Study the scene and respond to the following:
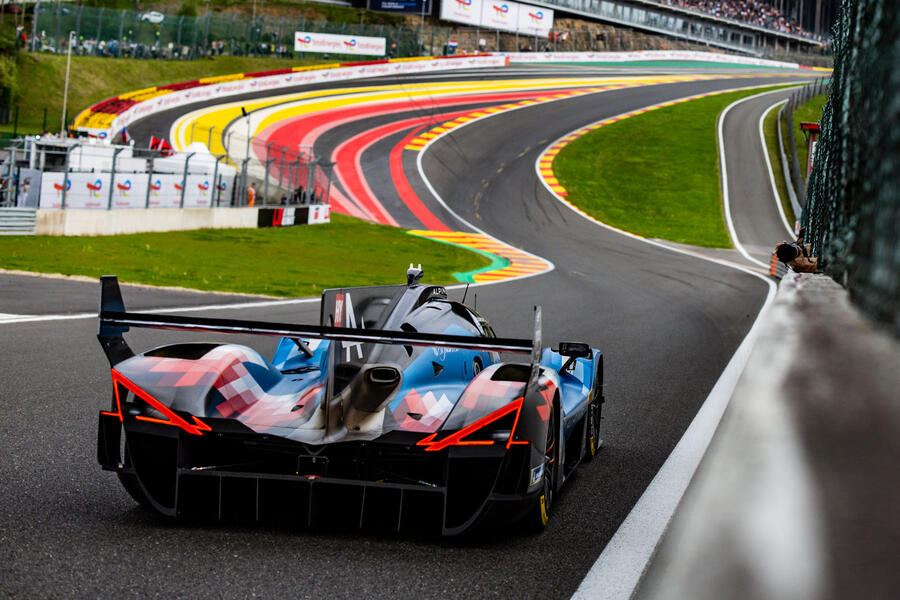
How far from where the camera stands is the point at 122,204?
2386cm

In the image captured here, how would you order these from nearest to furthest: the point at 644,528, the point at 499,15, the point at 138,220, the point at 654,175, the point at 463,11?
1. the point at 644,528
2. the point at 138,220
3. the point at 654,175
4. the point at 463,11
5. the point at 499,15

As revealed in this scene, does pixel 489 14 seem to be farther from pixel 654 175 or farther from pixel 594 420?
pixel 594 420

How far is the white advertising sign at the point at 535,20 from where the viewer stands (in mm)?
77000

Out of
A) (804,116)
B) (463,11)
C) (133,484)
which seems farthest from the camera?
(463,11)

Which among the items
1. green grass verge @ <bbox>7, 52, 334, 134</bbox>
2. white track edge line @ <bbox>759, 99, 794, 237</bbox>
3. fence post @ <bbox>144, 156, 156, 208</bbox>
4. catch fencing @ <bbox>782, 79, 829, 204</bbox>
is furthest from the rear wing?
green grass verge @ <bbox>7, 52, 334, 134</bbox>

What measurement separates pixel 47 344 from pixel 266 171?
2077 centimetres

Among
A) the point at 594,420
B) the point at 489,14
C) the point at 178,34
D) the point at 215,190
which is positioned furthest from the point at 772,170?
the point at 594,420

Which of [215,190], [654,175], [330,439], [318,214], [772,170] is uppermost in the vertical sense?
[772,170]

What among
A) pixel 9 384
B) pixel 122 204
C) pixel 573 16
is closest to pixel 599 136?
pixel 122 204

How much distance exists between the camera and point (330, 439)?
4.32m

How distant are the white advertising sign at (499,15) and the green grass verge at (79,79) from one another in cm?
2501

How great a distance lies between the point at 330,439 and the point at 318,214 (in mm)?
28975

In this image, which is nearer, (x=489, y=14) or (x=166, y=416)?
(x=166, y=416)

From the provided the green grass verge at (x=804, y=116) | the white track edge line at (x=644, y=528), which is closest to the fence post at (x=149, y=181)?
the white track edge line at (x=644, y=528)
